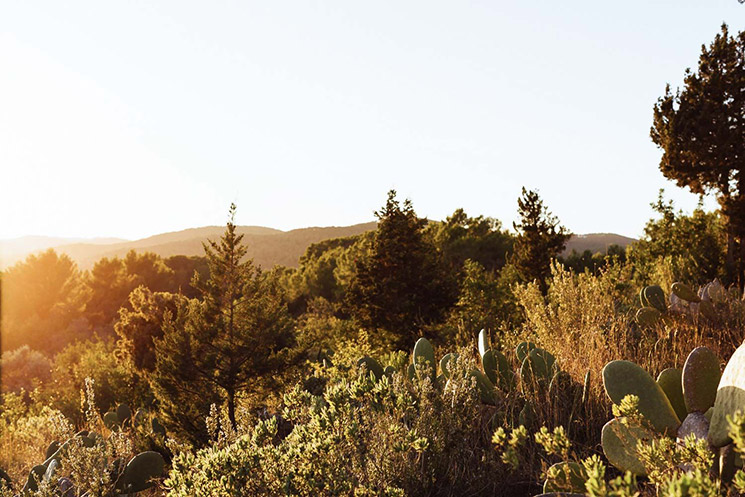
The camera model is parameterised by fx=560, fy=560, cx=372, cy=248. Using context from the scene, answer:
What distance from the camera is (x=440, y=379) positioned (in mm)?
3740

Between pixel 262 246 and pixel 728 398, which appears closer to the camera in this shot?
pixel 728 398

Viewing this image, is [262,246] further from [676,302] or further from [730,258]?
[676,302]

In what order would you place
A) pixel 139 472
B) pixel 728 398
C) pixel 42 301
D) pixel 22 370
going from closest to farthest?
pixel 728 398
pixel 139 472
pixel 22 370
pixel 42 301

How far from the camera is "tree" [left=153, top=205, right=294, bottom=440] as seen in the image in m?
5.79

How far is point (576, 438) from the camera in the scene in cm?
321

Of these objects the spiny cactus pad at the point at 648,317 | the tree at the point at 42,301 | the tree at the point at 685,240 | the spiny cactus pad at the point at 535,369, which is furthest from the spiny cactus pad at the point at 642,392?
the tree at the point at 42,301

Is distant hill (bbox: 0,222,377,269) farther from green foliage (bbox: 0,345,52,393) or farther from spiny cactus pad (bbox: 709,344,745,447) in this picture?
spiny cactus pad (bbox: 709,344,745,447)

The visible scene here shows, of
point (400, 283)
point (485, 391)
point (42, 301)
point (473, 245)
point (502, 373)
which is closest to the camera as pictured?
point (485, 391)

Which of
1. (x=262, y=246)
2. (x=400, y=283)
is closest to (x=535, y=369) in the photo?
(x=400, y=283)

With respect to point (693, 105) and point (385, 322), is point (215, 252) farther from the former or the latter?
point (693, 105)

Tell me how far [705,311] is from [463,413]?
374 cm

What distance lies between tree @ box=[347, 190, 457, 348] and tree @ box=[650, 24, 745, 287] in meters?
8.44

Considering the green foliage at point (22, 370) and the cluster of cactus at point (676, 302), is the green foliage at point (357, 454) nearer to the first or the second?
the cluster of cactus at point (676, 302)

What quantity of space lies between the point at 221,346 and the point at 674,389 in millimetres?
4381
